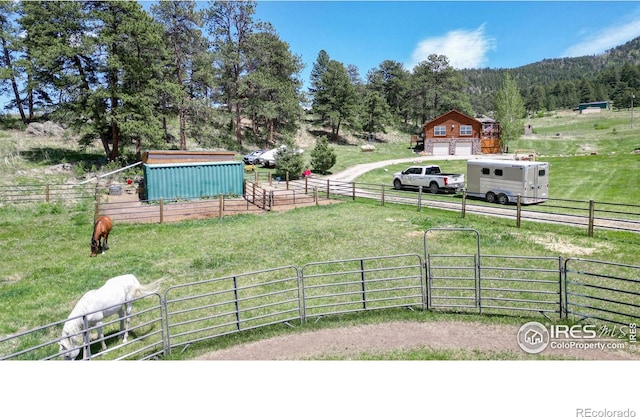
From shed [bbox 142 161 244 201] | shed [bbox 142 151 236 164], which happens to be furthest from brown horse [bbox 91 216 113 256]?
shed [bbox 142 151 236 164]

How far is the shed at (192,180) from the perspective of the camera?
933 inches

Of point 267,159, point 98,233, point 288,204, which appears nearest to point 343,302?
point 98,233

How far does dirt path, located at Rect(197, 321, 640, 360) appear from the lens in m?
7.15

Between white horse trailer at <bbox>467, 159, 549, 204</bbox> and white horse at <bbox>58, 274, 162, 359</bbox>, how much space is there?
19.3m

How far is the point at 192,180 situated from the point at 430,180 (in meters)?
15.6

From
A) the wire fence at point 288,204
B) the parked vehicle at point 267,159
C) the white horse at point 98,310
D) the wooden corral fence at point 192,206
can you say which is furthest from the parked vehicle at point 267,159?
the white horse at point 98,310

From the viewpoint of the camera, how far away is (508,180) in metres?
22.4

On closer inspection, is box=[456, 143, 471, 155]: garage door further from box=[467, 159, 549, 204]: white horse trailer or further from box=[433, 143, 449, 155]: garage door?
box=[467, 159, 549, 204]: white horse trailer

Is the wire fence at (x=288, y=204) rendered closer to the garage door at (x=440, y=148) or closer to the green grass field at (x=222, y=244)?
the green grass field at (x=222, y=244)

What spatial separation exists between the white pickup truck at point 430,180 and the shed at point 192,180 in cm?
1150

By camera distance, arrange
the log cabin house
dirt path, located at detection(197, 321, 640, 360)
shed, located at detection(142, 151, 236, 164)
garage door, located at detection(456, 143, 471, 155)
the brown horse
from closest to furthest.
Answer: dirt path, located at detection(197, 321, 640, 360), the brown horse, shed, located at detection(142, 151, 236, 164), the log cabin house, garage door, located at detection(456, 143, 471, 155)

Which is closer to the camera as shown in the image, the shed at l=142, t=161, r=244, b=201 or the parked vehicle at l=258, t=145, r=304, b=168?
the shed at l=142, t=161, r=244, b=201

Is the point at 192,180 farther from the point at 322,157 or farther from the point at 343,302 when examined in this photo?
the point at 343,302

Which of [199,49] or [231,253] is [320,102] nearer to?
[199,49]
